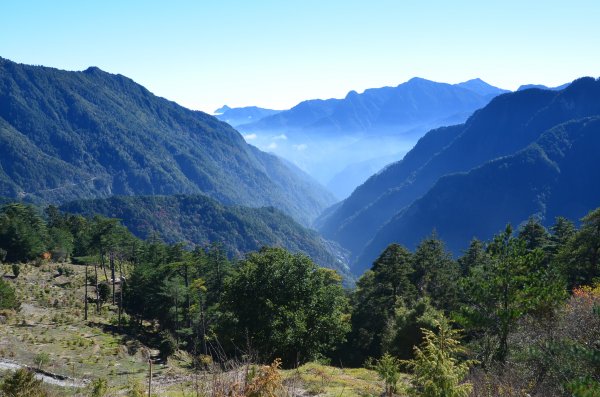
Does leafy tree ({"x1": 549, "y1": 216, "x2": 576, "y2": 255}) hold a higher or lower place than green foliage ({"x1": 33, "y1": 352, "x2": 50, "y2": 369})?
higher

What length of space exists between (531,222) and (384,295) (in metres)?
24.8

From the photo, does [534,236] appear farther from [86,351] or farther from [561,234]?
[86,351]

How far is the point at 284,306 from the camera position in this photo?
2630cm

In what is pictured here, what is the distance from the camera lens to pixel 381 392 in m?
17.1

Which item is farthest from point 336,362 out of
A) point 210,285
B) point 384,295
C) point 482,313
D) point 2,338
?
point 2,338

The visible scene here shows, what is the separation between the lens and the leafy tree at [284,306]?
25.7m

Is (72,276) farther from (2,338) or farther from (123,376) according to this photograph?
(123,376)

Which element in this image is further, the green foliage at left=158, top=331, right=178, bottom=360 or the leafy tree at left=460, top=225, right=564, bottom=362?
the green foliage at left=158, top=331, right=178, bottom=360

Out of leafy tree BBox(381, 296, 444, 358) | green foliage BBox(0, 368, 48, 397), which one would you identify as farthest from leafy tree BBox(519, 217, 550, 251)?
green foliage BBox(0, 368, 48, 397)

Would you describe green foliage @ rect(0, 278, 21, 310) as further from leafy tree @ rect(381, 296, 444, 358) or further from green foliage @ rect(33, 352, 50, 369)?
leafy tree @ rect(381, 296, 444, 358)

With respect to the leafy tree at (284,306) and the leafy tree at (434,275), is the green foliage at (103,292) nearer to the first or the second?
the leafy tree at (284,306)

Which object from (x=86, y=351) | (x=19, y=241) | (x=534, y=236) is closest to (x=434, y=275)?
(x=534, y=236)

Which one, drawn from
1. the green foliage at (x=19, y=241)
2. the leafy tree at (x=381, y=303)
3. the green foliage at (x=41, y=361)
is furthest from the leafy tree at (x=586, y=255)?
the green foliage at (x=19, y=241)

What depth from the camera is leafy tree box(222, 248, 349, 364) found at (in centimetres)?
2572
